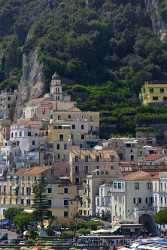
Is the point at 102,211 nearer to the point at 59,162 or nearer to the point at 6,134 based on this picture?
the point at 59,162

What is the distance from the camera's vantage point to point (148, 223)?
113 m

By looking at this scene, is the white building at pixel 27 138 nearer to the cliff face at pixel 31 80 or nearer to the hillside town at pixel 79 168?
the hillside town at pixel 79 168

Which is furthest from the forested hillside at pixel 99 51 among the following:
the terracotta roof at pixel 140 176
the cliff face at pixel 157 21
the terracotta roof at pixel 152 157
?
the terracotta roof at pixel 140 176

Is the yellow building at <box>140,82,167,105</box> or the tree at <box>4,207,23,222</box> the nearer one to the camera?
the tree at <box>4,207,23,222</box>

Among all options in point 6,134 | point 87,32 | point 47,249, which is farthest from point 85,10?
point 47,249

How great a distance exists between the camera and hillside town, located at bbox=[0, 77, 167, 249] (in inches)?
4486

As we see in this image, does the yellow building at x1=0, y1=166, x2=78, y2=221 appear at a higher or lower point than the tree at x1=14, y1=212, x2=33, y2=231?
higher

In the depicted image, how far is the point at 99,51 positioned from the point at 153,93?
1418 centimetres

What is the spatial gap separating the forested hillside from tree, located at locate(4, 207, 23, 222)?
65.6 feet

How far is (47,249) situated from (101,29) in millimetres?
62007

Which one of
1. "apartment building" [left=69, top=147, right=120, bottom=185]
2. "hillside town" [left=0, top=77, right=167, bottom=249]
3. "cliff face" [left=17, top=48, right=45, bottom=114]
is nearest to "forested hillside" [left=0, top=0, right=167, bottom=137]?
"cliff face" [left=17, top=48, right=45, bottom=114]

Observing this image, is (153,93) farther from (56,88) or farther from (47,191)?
(47,191)

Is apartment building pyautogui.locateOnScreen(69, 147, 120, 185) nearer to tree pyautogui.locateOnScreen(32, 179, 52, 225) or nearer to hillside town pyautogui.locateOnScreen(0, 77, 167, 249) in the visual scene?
hillside town pyautogui.locateOnScreen(0, 77, 167, 249)

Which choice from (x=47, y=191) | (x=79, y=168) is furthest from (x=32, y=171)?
(x=79, y=168)
